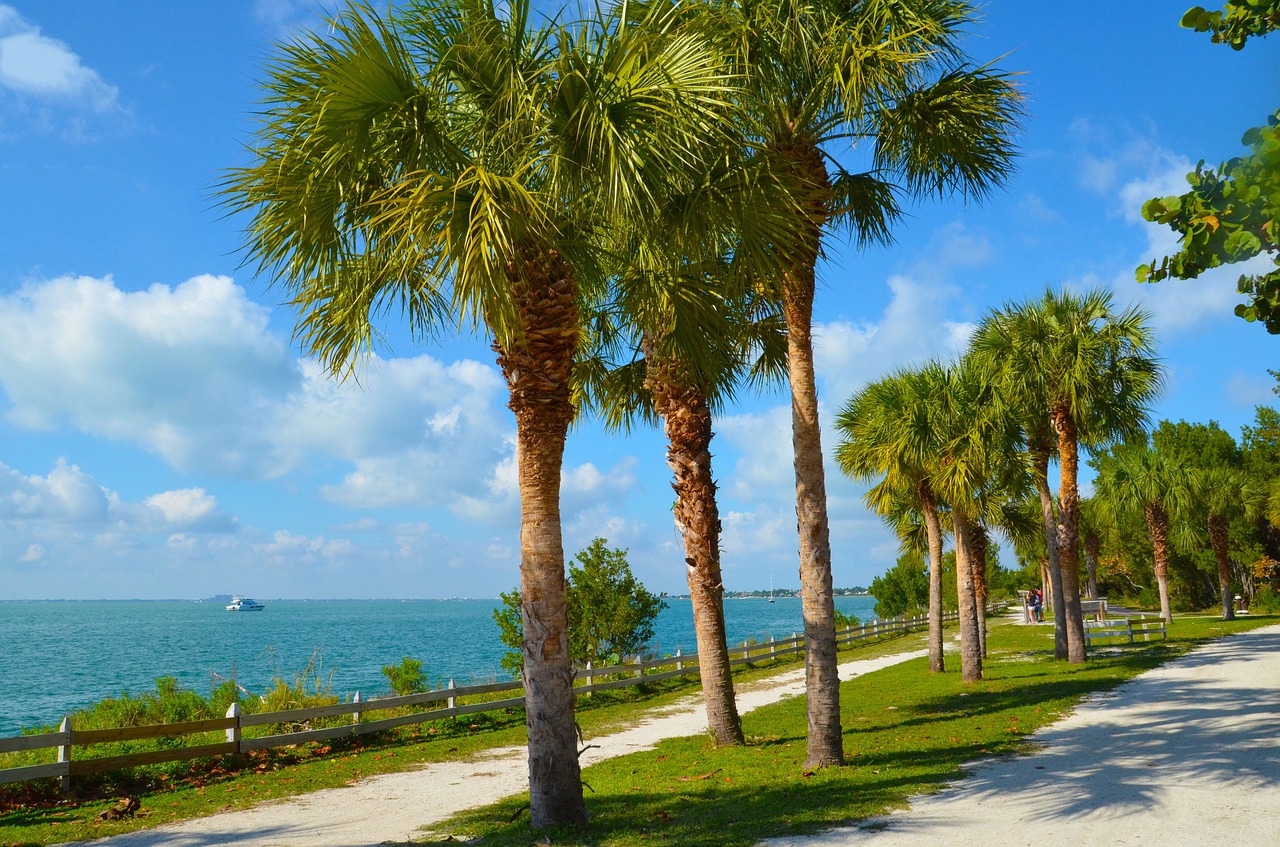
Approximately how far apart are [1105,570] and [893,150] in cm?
6561

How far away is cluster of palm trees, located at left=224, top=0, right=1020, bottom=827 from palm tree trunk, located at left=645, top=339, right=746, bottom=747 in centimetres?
209

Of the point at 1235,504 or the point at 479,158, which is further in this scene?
the point at 1235,504

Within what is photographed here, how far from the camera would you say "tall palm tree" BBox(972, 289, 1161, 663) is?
2183 centimetres

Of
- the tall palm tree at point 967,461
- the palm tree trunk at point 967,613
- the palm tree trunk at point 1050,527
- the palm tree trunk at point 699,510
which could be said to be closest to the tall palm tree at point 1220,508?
the palm tree trunk at point 1050,527

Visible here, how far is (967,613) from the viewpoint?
2036 cm

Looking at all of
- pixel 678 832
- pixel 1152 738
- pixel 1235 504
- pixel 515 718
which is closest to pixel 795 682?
pixel 515 718

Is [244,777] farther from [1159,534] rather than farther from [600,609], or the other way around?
[1159,534]

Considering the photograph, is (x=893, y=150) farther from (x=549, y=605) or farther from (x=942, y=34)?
(x=549, y=605)

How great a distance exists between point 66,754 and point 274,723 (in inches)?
145

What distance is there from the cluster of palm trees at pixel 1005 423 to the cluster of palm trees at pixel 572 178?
31.6 ft

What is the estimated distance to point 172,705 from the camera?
16297 mm

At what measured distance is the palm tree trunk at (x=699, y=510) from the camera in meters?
13.3

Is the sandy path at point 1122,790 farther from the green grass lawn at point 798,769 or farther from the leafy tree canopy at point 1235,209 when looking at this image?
the leafy tree canopy at point 1235,209

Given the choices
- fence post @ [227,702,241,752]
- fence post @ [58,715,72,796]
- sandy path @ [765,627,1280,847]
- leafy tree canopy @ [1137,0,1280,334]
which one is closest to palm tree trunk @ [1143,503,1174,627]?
sandy path @ [765,627,1280,847]
